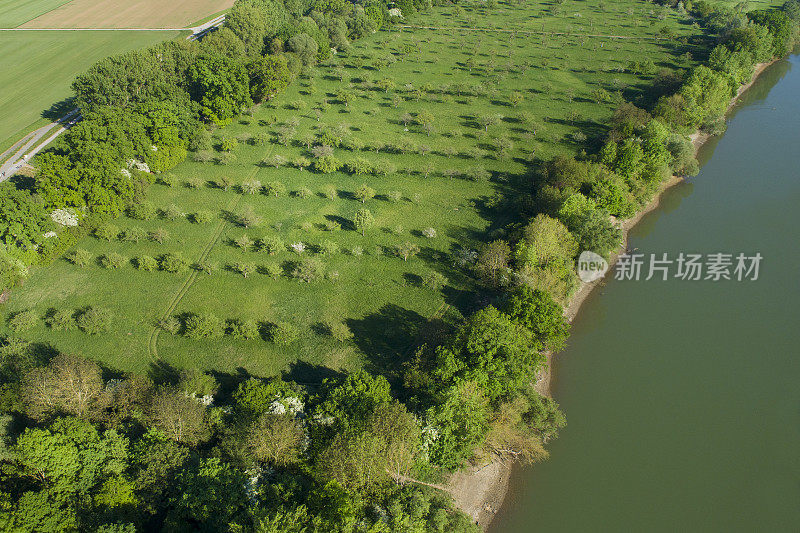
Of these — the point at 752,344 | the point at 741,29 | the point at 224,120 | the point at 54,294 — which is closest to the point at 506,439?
the point at 752,344

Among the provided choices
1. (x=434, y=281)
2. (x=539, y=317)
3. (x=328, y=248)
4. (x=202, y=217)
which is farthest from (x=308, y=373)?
(x=202, y=217)

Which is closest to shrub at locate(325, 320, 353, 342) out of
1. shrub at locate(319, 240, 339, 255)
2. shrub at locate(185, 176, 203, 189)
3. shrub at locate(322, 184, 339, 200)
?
shrub at locate(319, 240, 339, 255)

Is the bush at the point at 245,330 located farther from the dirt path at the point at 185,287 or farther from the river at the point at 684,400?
the river at the point at 684,400

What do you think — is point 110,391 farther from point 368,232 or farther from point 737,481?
point 737,481

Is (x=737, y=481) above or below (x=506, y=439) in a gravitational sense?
below

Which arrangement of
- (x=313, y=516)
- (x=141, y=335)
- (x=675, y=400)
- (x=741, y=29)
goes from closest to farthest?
(x=313, y=516) < (x=675, y=400) < (x=141, y=335) < (x=741, y=29)

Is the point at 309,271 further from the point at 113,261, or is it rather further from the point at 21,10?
the point at 21,10
